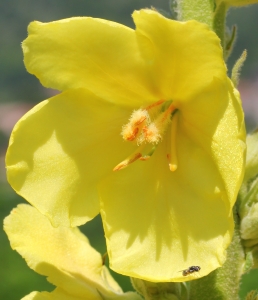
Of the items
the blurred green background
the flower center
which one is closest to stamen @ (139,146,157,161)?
the flower center

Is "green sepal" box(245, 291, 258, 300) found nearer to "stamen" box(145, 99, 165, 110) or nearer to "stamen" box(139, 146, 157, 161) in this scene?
"stamen" box(139, 146, 157, 161)

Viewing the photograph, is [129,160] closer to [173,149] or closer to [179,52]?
[173,149]

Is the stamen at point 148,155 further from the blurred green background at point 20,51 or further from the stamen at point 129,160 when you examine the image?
the blurred green background at point 20,51

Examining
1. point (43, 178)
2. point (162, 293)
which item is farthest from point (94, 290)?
point (43, 178)

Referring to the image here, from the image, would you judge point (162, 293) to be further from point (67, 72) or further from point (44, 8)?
point (44, 8)

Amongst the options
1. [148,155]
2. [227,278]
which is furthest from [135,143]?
[227,278]

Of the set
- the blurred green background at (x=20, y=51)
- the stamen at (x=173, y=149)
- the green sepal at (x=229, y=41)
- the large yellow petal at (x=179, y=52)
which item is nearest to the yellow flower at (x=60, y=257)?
the stamen at (x=173, y=149)
